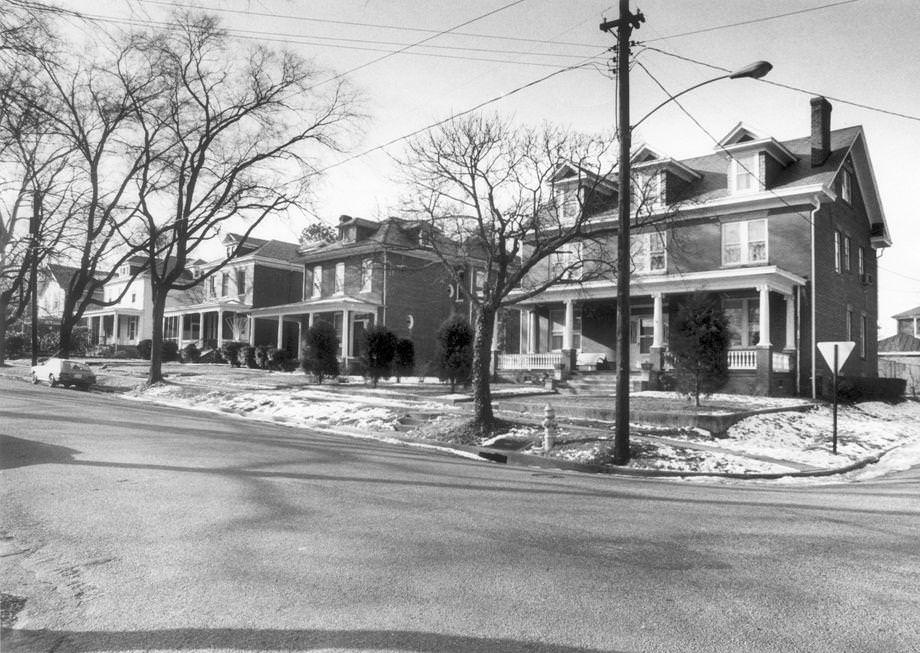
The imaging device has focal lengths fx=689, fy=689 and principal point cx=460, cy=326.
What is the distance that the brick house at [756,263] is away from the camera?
23859mm

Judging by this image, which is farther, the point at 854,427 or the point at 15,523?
the point at 854,427

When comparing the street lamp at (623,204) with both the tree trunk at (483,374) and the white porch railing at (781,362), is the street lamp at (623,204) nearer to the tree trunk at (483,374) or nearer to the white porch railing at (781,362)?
the tree trunk at (483,374)

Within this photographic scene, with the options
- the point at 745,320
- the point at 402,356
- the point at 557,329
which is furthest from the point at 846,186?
the point at 402,356

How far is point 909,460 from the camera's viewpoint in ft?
49.8

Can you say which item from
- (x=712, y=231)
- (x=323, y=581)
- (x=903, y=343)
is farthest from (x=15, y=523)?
(x=903, y=343)

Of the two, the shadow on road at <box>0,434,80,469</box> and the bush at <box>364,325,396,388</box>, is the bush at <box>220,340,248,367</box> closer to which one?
the bush at <box>364,325,396,388</box>

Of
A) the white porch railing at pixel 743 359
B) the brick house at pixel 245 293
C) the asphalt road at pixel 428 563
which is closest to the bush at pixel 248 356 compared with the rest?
the brick house at pixel 245 293

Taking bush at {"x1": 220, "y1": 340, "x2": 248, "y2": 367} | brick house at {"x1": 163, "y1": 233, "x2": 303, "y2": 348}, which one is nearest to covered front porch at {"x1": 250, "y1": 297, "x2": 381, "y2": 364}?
brick house at {"x1": 163, "y1": 233, "x2": 303, "y2": 348}

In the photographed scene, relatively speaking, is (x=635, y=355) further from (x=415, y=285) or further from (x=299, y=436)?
(x=299, y=436)

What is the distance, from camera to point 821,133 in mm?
26312

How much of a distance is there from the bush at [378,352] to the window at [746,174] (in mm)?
14339

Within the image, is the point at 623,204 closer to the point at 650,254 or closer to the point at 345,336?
the point at 650,254

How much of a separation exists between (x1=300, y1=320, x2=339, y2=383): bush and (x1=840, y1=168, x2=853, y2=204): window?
2108 cm

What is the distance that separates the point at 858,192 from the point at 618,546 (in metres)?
30.3
